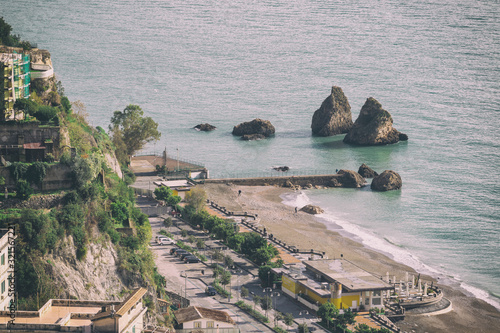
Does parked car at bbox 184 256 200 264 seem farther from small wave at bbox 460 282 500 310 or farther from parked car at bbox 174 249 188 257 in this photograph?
small wave at bbox 460 282 500 310

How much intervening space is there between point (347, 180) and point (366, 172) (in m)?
7.45

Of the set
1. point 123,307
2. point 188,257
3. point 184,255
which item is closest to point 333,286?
point 188,257

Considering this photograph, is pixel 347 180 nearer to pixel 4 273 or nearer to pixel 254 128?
pixel 254 128

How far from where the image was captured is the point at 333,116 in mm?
192375

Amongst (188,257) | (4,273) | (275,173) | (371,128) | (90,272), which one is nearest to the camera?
(4,273)

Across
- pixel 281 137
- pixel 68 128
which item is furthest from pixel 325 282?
pixel 281 137

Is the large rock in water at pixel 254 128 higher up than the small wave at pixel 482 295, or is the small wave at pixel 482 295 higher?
the large rock in water at pixel 254 128

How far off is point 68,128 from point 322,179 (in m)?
69.7

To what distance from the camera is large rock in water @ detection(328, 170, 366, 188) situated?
6048 inches

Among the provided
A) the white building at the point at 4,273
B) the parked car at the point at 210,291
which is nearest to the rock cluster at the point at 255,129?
the parked car at the point at 210,291

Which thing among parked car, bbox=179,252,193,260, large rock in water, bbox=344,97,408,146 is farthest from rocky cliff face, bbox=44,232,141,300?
large rock in water, bbox=344,97,408,146

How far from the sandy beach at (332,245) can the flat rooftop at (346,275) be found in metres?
4.96

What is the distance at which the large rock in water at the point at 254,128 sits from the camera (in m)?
190

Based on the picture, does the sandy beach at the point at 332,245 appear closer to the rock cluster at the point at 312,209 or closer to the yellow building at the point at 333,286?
the rock cluster at the point at 312,209
